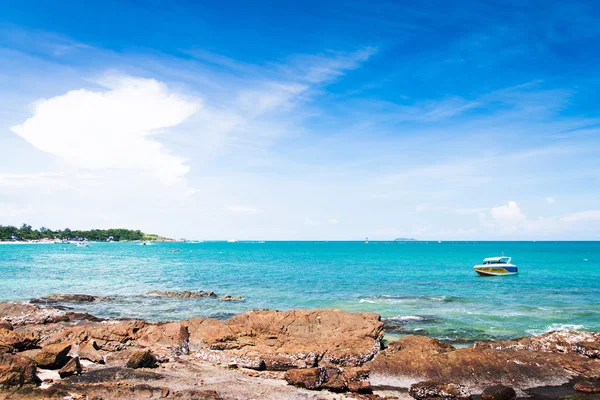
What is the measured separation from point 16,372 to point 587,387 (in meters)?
21.1

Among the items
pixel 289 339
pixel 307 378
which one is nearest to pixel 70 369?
pixel 307 378

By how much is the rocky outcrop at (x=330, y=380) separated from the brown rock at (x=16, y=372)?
932 centimetres

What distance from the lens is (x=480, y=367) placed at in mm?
17172

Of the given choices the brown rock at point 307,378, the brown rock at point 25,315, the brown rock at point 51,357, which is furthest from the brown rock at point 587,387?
the brown rock at point 25,315

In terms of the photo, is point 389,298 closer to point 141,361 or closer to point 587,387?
point 587,387

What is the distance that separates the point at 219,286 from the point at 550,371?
42824 mm

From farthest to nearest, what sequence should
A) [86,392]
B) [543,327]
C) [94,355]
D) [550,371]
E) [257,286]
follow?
1. [257,286]
2. [543,327]
3. [94,355]
4. [550,371]
5. [86,392]

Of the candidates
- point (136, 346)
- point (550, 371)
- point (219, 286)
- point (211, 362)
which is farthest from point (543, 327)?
point (219, 286)

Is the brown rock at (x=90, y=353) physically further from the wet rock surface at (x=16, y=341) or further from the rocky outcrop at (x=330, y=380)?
the rocky outcrop at (x=330, y=380)

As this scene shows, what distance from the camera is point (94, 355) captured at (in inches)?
731

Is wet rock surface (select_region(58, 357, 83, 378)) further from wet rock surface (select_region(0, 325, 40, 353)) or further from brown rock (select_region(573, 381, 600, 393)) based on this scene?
brown rock (select_region(573, 381, 600, 393))

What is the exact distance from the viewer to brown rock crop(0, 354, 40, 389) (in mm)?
13867

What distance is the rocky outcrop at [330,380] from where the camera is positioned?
52.4 feet

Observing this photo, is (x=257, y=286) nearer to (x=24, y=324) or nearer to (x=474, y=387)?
(x=24, y=324)
